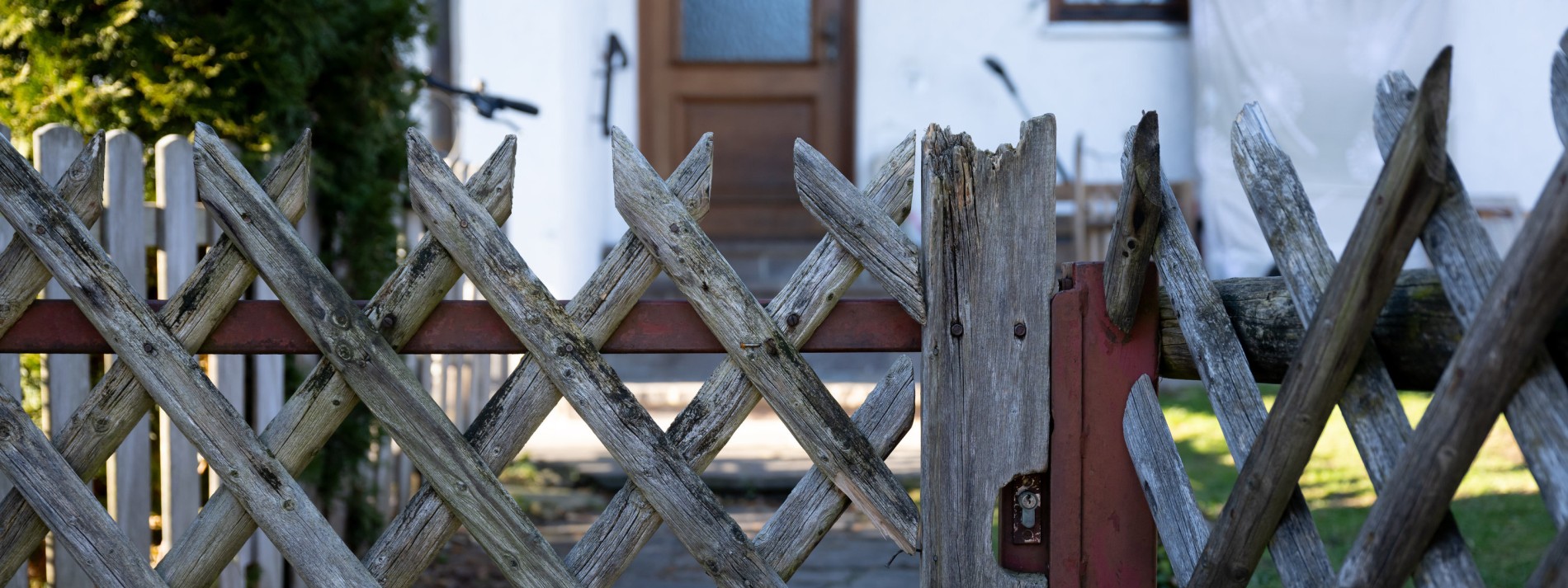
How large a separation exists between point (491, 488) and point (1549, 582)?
1209mm

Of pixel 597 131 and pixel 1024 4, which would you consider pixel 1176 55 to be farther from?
pixel 597 131

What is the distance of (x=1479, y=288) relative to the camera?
100cm

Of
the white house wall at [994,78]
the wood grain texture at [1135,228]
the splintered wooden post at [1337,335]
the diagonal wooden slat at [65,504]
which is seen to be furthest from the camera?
the white house wall at [994,78]

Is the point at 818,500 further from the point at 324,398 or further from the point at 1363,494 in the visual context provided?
the point at 1363,494

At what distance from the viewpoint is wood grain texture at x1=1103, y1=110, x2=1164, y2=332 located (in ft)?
4.50

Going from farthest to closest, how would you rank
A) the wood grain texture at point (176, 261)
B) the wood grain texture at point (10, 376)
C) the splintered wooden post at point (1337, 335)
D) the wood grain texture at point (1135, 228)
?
the wood grain texture at point (176, 261)
the wood grain texture at point (10, 376)
the wood grain texture at point (1135, 228)
the splintered wooden post at point (1337, 335)

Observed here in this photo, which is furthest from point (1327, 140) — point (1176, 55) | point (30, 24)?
point (30, 24)

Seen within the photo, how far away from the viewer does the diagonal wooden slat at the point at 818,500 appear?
1.55 meters

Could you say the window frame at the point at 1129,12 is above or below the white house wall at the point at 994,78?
above

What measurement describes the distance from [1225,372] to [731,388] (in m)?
0.63

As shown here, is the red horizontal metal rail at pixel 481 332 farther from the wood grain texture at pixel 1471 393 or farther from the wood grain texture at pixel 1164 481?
the wood grain texture at pixel 1471 393

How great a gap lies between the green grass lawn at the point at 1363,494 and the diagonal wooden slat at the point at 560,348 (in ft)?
6.90

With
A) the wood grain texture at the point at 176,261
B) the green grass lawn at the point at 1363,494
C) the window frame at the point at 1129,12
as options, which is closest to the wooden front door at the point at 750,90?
the window frame at the point at 1129,12

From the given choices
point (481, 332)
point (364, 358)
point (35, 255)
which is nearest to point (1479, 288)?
point (481, 332)
